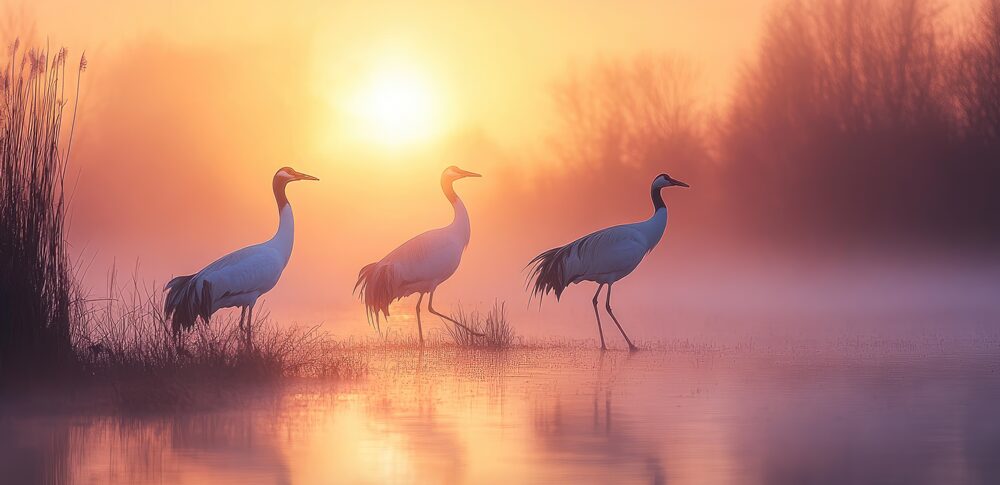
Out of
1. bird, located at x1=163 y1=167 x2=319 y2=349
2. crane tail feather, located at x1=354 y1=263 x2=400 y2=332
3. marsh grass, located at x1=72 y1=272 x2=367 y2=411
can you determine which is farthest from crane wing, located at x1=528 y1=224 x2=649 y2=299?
marsh grass, located at x1=72 y1=272 x2=367 y2=411

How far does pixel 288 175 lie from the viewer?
14.5 metres

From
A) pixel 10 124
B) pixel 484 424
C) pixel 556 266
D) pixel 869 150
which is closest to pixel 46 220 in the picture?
pixel 10 124

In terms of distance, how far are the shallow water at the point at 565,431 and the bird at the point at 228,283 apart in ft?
5.22

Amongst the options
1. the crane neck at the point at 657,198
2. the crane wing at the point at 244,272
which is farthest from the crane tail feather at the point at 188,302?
the crane neck at the point at 657,198

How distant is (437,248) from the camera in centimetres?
1534

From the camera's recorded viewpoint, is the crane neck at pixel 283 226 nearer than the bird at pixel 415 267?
Yes

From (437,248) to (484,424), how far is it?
6309 millimetres

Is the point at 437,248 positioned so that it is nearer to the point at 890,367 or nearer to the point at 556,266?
the point at 556,266

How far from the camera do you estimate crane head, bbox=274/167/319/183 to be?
14.4 m

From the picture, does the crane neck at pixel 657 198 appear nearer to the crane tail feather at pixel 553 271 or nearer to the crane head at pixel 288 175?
the crane tail feather at pixel 553 271

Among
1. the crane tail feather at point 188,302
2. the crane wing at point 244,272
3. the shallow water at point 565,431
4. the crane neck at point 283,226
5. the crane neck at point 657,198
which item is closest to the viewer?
the shallow water at point 565,431

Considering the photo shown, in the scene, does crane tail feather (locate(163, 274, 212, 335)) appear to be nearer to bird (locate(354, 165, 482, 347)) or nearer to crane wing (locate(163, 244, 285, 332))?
crane wing (locate(163, 244, 285, 332))

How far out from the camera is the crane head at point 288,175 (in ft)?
47.2

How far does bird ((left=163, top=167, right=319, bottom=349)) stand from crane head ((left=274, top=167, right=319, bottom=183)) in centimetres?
82
